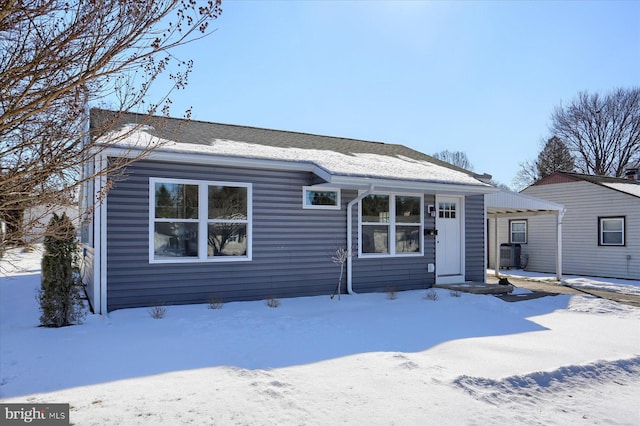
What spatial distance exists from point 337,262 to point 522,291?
4.82 metres

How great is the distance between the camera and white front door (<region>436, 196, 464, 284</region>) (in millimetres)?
10867

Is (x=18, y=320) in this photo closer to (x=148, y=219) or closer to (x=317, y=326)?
(x=148, y=219)

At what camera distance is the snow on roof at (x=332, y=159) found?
791cm

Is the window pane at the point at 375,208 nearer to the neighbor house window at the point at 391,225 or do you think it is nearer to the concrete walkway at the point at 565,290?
the neighbor house window at the point at 391,225

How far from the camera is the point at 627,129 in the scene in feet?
104

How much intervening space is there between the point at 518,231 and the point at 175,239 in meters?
14.9

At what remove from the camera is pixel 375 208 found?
992 cm

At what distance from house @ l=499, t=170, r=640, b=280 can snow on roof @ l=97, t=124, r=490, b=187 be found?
7.63 metres

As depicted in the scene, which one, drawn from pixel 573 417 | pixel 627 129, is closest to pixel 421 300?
pixel 573 417

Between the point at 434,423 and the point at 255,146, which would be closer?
the point at 434,423

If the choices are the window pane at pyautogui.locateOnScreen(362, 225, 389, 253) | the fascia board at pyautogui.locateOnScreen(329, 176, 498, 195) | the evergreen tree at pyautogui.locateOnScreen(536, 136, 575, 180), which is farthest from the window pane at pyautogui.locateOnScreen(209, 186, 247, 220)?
the evergreen tree at pyautogui.locateOnScreen(536, 136, 575, 180)

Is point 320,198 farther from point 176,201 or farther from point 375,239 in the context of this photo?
point 176,201

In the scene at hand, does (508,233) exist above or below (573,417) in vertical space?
above

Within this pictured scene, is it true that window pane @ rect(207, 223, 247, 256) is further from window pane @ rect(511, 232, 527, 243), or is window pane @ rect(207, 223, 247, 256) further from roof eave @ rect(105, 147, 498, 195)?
window pane @ rect(511, 232, 527, 243)
